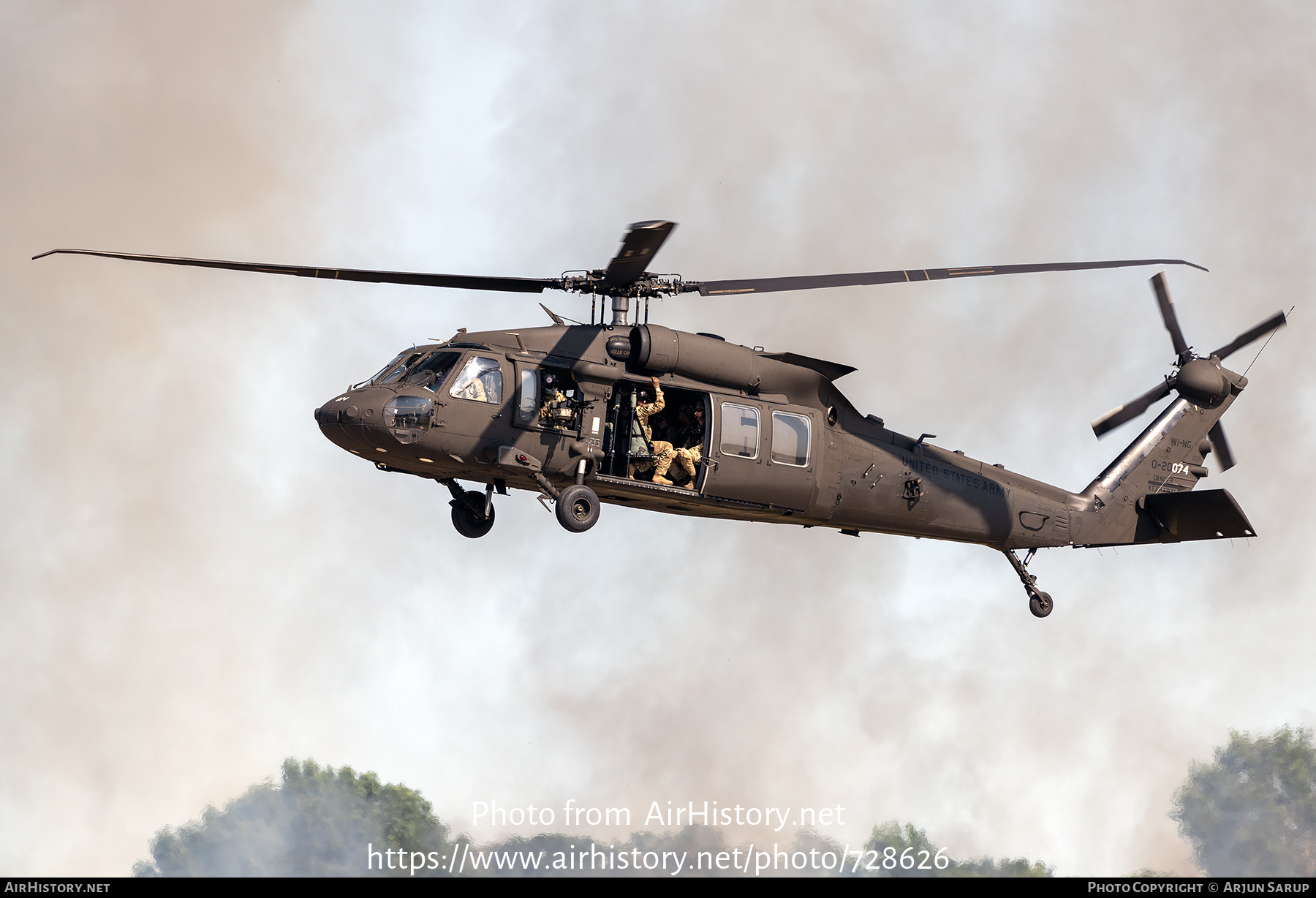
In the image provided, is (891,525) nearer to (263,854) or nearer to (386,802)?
(263,854)

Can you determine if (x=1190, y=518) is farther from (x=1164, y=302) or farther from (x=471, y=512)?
(x=471, y=512)

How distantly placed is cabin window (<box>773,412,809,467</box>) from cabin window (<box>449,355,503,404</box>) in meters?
4.18

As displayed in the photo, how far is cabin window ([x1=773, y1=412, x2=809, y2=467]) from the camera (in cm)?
1902

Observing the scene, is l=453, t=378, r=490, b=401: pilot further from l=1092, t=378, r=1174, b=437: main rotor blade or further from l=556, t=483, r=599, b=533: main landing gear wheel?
l=1092, t=378, r=1174, b=437: main rotor blade

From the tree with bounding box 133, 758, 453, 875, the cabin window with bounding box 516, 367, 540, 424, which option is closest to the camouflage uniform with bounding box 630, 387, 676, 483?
the cabin window with bounding box 516, 367, 540, 424

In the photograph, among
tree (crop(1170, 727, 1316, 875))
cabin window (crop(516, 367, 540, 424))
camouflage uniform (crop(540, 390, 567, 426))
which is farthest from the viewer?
tree (crop(1170, 727, 1316, 875))

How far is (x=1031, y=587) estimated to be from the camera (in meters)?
22.4

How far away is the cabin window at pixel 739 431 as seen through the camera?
18531 millimetres

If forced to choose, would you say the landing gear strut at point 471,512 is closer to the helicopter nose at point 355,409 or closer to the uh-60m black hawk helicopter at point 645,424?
the uh-60m black hawk helicopter at point 645,424
